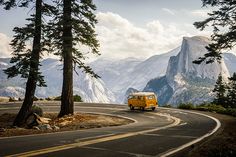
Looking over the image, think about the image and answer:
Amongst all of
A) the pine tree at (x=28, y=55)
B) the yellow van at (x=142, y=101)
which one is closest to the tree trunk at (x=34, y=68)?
the pine tree at (x=28, y=55)

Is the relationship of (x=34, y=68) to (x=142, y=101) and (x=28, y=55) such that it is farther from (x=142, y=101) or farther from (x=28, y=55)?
(x=142, y=101)

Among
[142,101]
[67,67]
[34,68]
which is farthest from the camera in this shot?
[142,101]

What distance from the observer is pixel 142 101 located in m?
36.4

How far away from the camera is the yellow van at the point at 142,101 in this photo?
119ft

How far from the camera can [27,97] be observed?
23328 millimetres

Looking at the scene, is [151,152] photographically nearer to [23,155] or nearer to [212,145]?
[212,145]

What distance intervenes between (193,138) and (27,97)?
13035 millimetres

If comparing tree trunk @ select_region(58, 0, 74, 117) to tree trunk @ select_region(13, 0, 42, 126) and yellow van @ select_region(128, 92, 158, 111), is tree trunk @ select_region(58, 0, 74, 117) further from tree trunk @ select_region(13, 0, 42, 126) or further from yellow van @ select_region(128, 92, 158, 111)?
yellow van @ select_region(128, 92, 158, 111)

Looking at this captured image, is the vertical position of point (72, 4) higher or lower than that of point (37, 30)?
higher

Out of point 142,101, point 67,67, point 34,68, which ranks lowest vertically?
point 142,101

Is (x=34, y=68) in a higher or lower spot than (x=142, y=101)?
higher

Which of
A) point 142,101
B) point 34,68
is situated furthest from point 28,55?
point 142,101

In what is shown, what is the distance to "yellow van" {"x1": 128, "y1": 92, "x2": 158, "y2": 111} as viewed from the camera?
36.2 metres

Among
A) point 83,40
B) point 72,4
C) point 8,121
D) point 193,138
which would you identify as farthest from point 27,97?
point 193,138
